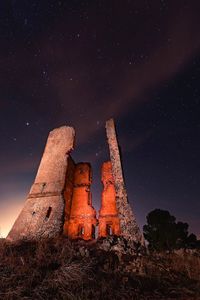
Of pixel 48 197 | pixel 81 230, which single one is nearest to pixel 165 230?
pixel 81 230

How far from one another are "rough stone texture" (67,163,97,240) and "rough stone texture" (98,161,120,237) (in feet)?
3.06

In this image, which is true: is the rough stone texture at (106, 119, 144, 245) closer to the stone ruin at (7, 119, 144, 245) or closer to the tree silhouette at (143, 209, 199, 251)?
the stone ruin at (7, 119, 144, 245)

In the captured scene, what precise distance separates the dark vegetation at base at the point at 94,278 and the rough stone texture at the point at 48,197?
5.59m

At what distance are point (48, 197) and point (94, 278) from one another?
9795mm

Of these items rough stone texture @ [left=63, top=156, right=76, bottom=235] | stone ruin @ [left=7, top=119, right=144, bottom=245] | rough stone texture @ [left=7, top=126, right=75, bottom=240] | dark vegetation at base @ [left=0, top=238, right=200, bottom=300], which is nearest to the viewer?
dark vegetation at base @ [left=0, top=238, right=200, bottom=300]

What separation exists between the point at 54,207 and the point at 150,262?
851 cm

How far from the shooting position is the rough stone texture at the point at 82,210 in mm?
16812

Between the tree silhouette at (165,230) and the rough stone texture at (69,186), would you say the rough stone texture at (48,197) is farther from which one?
the tree silhouette at (165,230)

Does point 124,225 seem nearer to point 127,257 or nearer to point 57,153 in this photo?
point 127,257

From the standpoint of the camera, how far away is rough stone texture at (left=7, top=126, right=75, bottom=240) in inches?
492

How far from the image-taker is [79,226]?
1728cm

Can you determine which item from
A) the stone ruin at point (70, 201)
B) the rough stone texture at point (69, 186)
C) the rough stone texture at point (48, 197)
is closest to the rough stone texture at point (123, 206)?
the stone ruin at point (70, 201)

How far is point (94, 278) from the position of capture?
206 inches

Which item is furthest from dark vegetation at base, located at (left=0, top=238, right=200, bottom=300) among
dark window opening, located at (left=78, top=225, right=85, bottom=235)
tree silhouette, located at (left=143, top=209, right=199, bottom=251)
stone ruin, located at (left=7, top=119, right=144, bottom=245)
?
tree silhouette, located at (left=143, top=209, right=199, bottom=251)
